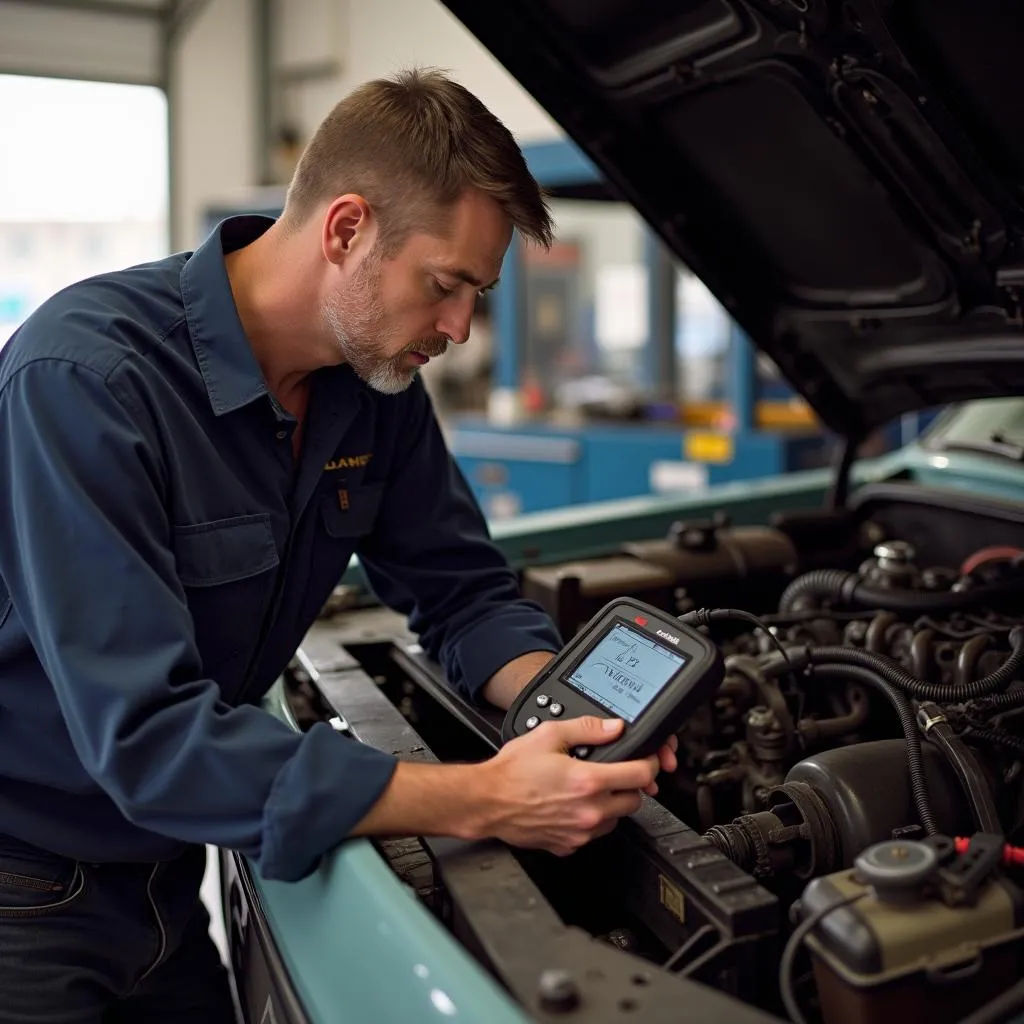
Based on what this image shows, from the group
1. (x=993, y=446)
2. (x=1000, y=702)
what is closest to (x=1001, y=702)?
(x=1000, y=702)

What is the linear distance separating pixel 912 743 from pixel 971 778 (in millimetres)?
64

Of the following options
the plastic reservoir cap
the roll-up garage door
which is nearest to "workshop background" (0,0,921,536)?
the roll-up garage door

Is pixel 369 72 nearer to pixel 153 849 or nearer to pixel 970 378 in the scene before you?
pixel 970 378

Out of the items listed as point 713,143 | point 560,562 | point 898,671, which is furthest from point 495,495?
point 898,671

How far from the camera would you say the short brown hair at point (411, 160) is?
4.16ft

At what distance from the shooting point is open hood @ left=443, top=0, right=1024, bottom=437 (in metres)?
1.40

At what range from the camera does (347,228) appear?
129 cm

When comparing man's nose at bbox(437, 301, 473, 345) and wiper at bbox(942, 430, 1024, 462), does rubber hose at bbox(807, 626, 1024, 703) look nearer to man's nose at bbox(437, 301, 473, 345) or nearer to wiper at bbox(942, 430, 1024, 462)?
A: man's nose at bbox(437, 301, 473, 345)

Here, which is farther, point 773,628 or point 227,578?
point 773,628

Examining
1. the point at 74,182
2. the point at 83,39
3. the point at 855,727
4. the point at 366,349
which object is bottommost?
the point at 855,727

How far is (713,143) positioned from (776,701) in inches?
32.8

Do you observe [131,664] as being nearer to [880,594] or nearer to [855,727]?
[855,727]

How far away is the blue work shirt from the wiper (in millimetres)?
1031

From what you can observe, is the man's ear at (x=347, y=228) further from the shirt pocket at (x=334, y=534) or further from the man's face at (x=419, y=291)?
the shirt pocket at (x=334, y=534)
